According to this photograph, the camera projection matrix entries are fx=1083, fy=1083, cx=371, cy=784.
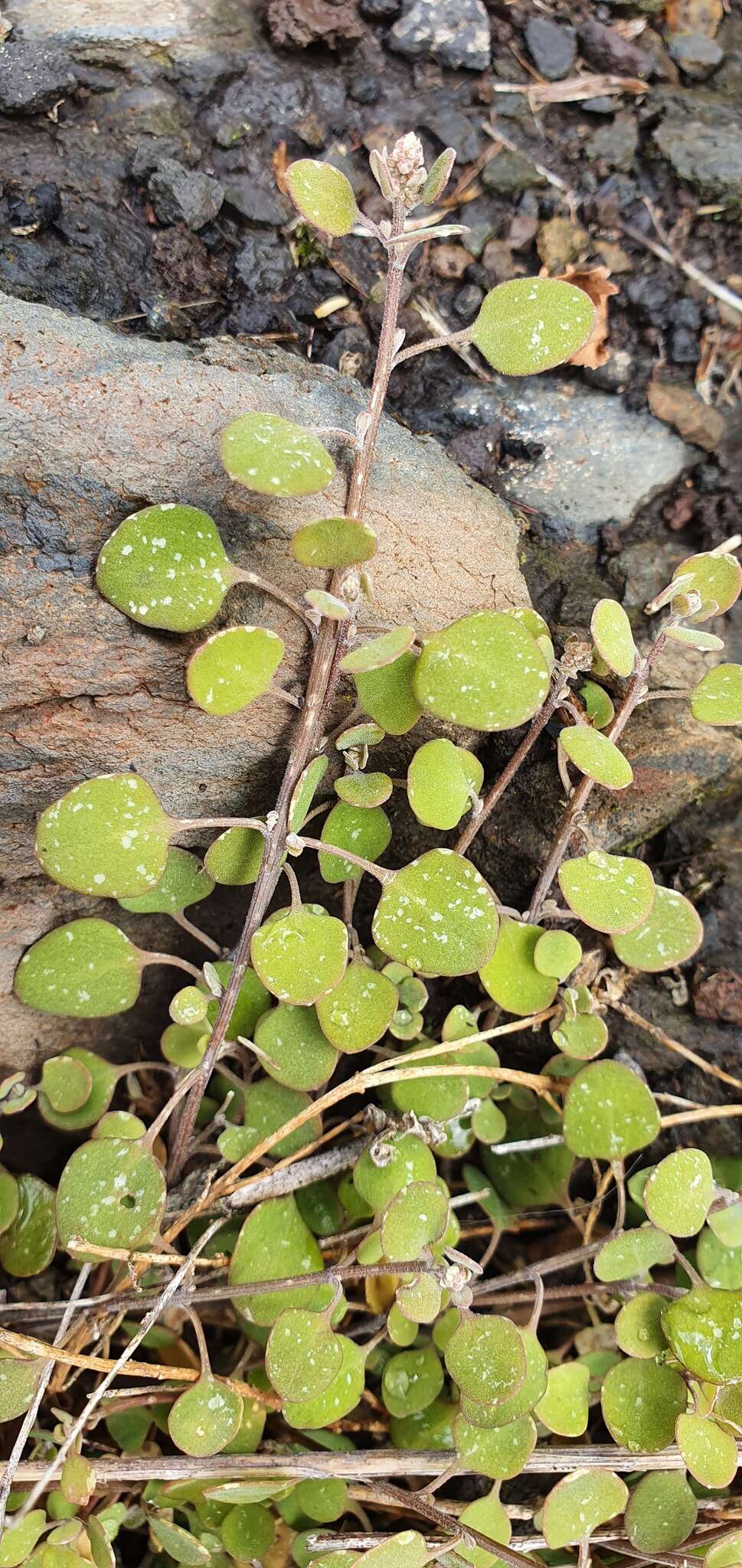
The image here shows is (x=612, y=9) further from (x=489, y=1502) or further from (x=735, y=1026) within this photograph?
(x=489, y=1502)

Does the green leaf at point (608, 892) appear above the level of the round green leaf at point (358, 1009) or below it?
above

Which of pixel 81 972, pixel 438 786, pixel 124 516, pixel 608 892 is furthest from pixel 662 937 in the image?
pixel 124 516

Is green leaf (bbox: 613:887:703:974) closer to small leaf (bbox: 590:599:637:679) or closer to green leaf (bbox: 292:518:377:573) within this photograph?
small leaf (bbox: 590:599:637:679)

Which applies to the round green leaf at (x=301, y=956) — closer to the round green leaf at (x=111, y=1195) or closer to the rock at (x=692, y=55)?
the round green leaf at (x=111, y=1195)

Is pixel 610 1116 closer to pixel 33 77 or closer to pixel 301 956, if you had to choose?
pixel 301 956

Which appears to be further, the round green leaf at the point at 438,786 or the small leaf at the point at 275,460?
the round green leaf at the point at 438,786

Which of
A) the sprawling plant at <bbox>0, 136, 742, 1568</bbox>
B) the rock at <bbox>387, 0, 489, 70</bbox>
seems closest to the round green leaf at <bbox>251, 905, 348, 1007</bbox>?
the sprawling plant at <bbox>0, 136, 742, 1568</bbox>

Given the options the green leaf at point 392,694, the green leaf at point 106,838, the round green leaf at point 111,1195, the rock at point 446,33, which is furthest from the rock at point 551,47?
the round green leaf at point 111,1195

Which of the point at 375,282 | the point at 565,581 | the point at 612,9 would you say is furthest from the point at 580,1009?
the point at 612,9
